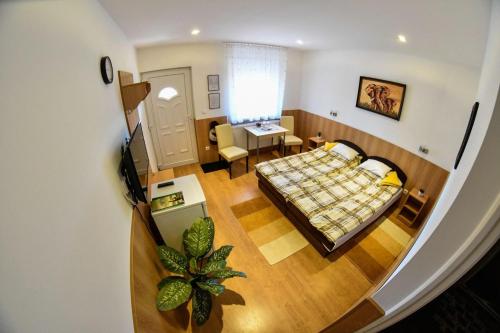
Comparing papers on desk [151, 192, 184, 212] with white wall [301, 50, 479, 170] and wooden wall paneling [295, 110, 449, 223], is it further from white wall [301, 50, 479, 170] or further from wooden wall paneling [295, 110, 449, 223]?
white wall [301, 50, 479, 170]

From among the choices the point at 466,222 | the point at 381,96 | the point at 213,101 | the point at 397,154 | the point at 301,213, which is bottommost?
→ the point at 301,213

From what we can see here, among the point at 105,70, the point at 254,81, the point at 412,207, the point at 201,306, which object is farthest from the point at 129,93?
the point at 412,207

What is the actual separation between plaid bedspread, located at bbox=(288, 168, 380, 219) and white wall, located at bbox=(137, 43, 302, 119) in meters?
2.61

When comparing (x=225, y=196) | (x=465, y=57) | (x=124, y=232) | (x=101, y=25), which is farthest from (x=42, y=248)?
(x=465, y=57)

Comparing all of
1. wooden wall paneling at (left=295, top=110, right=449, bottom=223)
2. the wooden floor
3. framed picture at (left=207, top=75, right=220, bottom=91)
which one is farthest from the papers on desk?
wooden wall paneling at (left=295, top=110, right=449, bottom=223)

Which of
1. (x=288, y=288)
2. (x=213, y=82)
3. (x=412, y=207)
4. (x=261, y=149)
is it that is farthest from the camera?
(x=261, y=149)

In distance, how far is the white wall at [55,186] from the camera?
485 mm

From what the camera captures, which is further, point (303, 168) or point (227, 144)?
point (227, 144)

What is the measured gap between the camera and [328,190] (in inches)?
127

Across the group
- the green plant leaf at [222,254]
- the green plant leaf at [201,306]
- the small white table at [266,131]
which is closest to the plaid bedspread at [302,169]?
the small white table at [266,131]

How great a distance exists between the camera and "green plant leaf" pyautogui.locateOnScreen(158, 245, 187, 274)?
5.92 ft

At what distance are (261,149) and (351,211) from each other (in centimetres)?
302

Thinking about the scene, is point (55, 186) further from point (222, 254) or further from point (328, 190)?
point (328, 190)

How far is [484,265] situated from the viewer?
0.80 m
